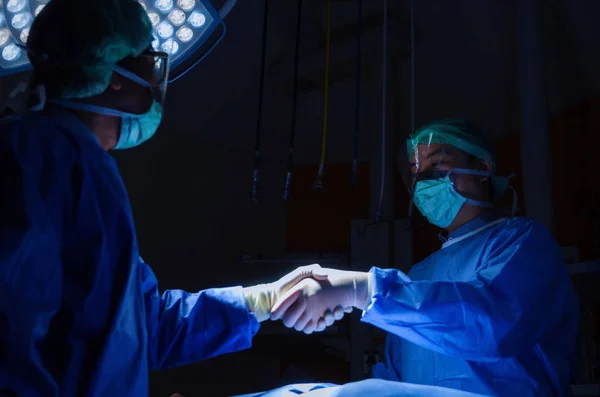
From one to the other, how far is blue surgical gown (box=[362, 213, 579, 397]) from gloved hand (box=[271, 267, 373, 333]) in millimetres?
80

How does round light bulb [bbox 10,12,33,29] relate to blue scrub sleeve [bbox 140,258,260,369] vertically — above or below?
above

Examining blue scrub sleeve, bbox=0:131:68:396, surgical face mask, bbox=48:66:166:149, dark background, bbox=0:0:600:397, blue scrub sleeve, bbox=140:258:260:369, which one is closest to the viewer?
blue scrub sleeve, bbox=0:131:68:396

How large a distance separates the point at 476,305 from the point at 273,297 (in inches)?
23.0

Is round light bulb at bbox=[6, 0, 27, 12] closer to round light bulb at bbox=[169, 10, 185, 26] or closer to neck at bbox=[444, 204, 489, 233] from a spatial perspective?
round light bulb at bbox=[169, 10, 185, 26]

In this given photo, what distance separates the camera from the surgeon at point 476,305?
4.66ft

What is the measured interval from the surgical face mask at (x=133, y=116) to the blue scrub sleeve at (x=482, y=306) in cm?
72

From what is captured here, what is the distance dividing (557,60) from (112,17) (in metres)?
2.29

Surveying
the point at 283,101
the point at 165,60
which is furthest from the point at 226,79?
the point at 165,60

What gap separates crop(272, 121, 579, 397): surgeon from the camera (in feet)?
4.66

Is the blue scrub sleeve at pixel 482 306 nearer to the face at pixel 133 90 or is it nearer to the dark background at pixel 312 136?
the face at pixel 133 90

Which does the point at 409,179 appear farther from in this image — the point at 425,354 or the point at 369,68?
the point at 369,68

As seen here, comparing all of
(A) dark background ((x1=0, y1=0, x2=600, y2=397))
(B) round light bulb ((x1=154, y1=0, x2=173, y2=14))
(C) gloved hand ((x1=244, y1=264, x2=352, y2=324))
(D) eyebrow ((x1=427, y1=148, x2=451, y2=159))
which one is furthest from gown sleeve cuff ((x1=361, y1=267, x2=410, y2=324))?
(A) dark background ((x1=0, y1=0, x2=600, y2=397))

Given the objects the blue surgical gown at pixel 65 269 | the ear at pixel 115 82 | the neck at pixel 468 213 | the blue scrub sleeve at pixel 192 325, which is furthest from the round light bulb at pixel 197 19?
the neck at pixel 468 213

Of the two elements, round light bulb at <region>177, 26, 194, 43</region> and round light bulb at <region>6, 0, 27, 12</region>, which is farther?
round light bulb at <region>177, 26, 194, 43</region>
